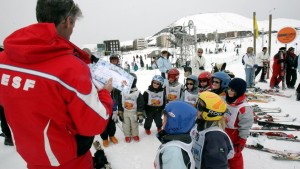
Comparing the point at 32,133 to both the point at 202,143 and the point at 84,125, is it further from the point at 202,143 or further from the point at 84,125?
the point at 202,143

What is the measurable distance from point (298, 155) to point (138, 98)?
348 centimetres

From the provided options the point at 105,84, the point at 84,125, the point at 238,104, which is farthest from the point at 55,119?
the point at 238,104

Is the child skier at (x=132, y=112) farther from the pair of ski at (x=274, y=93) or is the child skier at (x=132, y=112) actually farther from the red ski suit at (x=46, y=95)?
the pair of ski at (x=274, y=93)

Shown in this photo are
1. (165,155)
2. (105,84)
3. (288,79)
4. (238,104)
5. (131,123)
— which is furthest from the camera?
(288,79)

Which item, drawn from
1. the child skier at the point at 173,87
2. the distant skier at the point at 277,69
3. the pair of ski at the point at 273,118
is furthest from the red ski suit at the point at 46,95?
the distant skier at the point at 277,69

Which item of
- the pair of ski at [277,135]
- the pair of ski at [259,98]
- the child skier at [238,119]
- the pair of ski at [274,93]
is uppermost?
the child skier at [238,119]

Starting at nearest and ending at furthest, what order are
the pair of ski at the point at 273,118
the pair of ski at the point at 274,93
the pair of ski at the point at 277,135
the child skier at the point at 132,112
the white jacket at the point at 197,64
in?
the pair of ski at the point at 277,135, the child skier at the point at 132,112, the pair of ski at the point at 273,118, the pair of ski at the point at 274,93, the white jacket at the point at 197,64

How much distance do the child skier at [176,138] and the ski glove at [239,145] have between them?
4.64ft

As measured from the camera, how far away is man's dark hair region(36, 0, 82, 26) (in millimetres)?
1440

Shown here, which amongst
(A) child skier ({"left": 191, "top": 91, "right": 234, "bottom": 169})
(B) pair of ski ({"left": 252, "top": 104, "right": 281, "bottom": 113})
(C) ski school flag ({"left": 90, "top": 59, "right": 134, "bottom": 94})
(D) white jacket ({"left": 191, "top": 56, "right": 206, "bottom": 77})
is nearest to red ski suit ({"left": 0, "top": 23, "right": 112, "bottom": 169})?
(C) ski school flag ({"left": 90, "top": 59, "right": 134, "bottom": 94})

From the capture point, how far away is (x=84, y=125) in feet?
4.71

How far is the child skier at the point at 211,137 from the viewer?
7.50ft

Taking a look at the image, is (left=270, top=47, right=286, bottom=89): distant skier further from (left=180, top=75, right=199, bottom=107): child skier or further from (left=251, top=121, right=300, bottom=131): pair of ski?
(left=180, top=75, right=199, bottom=107): child skier

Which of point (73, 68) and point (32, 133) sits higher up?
point (73, 68)
